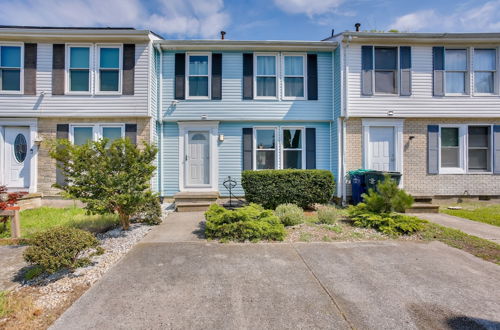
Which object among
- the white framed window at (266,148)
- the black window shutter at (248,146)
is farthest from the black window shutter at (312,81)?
the black window shutter at (248,146)

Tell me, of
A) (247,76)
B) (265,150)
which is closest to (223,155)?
(265,150)

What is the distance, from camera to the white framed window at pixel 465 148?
8.27 meters

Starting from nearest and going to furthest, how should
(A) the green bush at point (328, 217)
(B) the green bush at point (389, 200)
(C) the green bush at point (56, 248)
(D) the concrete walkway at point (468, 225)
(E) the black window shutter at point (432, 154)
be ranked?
(C) the green bush at point (56, 248) → (D) the concrete walkway at point (468, 225) → (B) the green bush at point (389, 200) → (A) the green bush at point (328, 217) → (E) the black window shutter at point (432, 154)

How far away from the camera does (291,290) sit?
273 centimetres

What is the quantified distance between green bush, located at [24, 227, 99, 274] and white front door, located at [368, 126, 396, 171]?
8423mm

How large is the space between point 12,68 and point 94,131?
3335 millimetres

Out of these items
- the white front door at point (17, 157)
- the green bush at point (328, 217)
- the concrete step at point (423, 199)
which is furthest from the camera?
the white front door at point (17, 157)

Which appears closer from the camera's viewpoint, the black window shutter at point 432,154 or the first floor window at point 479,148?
the black window shutter at point 432,154

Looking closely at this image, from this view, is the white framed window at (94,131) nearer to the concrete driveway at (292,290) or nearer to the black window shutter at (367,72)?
the concrete driveway at (292,290)

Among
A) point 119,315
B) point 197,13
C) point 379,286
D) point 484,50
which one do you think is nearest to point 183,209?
point 119,315

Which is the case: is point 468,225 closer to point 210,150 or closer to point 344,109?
point 344,109

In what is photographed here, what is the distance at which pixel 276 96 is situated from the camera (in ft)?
27.7

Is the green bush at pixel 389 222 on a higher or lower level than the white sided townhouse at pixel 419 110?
lower

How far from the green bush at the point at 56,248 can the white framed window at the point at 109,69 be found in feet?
19.9
